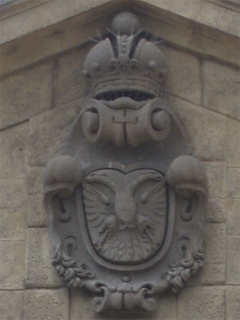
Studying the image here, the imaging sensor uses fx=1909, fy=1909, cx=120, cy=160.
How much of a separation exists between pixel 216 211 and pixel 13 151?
1.37 metres

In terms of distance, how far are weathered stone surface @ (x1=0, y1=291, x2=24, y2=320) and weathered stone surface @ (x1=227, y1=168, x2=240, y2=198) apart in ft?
4.84

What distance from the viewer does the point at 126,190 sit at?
12.0 m

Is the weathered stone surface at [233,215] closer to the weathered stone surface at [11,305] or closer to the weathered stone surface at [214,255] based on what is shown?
the weathered stone surface at [214,255]

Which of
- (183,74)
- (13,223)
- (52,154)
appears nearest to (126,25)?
(183,74)

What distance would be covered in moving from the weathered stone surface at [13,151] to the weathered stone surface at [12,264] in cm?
46

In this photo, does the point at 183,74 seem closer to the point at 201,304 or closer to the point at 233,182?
the point at 233,182

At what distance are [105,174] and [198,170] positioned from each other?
59 cm

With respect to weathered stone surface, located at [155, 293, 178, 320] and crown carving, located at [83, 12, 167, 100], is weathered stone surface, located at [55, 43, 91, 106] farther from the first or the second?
weathered stone surface, located at [155, 293, 178, 320]

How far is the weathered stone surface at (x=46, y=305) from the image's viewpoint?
11.9 m

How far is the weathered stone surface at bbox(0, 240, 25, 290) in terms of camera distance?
1202 centimetres

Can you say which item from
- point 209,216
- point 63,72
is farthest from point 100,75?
point 209,216

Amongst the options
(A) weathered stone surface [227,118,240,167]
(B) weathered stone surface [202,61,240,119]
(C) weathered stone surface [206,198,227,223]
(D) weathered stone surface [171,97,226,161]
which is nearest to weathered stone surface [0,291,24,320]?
(C) weathered stone surface [206,198,227,223]

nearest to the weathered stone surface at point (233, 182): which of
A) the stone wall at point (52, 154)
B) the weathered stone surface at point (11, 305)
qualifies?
the stone wall at point (52, 154)

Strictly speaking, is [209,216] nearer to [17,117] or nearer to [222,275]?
[222,275]
